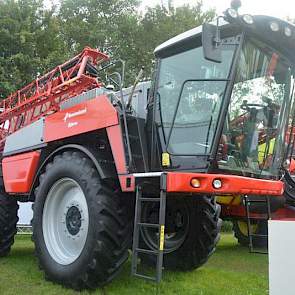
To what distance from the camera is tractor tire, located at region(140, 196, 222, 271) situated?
253 inches

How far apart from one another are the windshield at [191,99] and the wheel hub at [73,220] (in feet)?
4.31

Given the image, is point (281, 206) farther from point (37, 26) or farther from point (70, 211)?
point (37, 26)

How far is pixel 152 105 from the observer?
552 centimetres

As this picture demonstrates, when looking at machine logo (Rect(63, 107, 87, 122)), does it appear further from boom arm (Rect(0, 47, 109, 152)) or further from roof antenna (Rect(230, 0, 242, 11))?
roof antenna (Rect(230, 0, 242, 11))

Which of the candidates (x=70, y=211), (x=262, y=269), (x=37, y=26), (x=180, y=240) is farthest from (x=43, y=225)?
(x=37, y=26)

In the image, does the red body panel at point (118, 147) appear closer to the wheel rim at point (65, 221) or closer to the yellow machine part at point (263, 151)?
the wheel rim at point (65, 221)

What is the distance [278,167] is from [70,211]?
245cm

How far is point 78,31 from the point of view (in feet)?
77.3

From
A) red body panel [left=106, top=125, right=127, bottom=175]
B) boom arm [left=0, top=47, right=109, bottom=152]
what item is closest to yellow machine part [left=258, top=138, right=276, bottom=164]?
red body panel [left=106, top=125, right=127, bottom=175]

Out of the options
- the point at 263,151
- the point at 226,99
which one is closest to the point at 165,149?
the point at 226,99

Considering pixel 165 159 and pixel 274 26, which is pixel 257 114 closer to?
pixel 274 26

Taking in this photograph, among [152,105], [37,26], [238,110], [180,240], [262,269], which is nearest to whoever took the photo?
[238,110]

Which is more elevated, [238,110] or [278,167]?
[238,110]

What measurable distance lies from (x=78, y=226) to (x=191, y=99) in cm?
191
